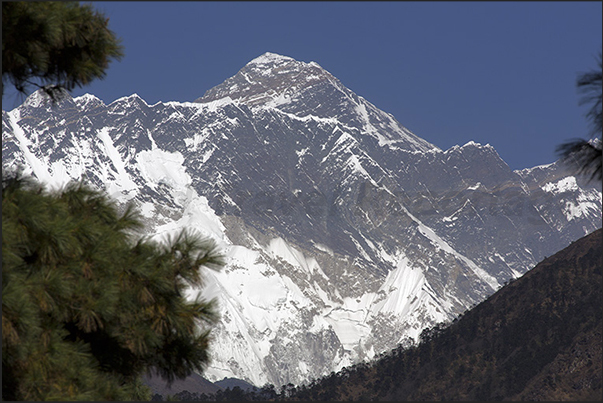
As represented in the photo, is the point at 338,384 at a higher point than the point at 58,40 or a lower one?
higher

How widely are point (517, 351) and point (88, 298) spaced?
145651 millimetres

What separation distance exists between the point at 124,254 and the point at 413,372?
15655cm

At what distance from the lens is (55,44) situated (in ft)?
A: 53.5

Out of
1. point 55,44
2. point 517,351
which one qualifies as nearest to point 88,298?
point 55,44

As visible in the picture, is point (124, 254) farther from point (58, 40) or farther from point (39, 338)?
point (58, 40)

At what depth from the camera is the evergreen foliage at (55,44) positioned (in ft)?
51.3

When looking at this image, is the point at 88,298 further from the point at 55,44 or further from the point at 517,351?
the point at 517,351

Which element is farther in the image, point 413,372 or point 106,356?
point 413,372

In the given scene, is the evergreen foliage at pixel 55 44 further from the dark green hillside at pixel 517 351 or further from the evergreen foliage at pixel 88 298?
the dark green hillside at pixel 517 351

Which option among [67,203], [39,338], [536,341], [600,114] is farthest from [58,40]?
[536,341]

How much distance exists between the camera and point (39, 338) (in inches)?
579

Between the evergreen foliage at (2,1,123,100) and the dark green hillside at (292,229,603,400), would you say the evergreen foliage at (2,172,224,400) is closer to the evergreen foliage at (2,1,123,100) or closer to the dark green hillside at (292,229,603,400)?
the evergreen foliage at (2,1,123,100)

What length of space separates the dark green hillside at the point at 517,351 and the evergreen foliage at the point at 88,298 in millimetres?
113609

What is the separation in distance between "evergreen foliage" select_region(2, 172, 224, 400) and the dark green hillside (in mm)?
113609
